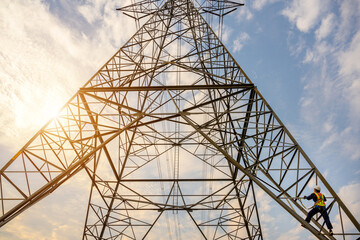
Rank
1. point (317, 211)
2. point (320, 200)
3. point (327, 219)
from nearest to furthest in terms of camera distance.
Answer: point (327, 219), point (317, 211), point (320, 200)

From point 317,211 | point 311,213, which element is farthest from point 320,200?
point 311,213

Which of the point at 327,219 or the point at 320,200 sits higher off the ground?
the point at 320,200


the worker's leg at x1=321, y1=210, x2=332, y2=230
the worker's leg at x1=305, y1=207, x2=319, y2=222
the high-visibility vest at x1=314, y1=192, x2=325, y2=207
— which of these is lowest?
the worker's leg at x1=321, y1=210, x2=332, y2=230

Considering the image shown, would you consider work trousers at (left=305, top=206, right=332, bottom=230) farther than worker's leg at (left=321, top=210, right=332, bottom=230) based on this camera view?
Yes

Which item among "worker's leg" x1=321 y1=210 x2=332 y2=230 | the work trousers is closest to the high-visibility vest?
the work trousers

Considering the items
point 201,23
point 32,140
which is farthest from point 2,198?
point 201,23

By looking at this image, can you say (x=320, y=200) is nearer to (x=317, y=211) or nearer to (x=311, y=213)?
(x=317, y=211)

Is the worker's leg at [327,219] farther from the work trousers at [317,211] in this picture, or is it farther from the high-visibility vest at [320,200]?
the high-visibility vest at [320,200]

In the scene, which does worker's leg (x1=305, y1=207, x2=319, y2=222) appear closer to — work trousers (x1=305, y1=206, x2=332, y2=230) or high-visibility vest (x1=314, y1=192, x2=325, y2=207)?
work trousers (x1=305, y1=206, x2=332, y2=230)

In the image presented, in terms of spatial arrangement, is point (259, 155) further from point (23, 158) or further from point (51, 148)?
point (23, 158)

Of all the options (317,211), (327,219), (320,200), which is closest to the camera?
(327,219)

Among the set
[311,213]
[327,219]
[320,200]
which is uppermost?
[320,200]

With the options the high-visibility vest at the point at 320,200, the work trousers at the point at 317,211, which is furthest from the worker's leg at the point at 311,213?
the high-visibility vest at the point at 320,200

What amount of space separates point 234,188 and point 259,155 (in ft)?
12.5
